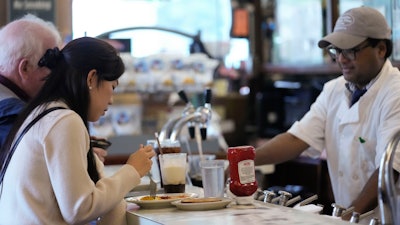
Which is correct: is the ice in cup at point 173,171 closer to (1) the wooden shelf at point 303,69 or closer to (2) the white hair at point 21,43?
(2) the white hair at point 21,43

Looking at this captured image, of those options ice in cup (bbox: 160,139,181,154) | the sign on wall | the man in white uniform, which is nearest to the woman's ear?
ice in cup (bbox: 160,139,181,154)

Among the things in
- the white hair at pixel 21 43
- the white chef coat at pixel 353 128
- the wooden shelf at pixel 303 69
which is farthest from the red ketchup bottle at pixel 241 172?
the wooden shelf at pixel 303 69

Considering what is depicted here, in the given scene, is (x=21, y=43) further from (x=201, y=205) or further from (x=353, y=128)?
(x=353, y=128)

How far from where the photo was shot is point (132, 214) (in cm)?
261

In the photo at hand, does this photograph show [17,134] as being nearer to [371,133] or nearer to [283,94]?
[371,133]

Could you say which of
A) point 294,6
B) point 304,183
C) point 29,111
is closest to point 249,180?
point 29,111

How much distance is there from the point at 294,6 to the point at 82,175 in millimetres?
6084

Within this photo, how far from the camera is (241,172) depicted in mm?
2672

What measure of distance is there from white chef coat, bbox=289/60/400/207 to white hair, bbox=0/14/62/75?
141cm

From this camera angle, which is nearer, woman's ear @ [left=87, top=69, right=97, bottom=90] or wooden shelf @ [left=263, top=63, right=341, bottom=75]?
woman's ear @ [left=87, top=69, right=97, bottom=90]

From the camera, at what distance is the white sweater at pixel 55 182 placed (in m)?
2.35

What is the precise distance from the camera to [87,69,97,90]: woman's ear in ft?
8.37

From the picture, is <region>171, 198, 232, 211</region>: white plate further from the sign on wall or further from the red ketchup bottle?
the sign on wall

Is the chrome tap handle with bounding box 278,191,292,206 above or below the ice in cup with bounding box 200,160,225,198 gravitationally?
below
